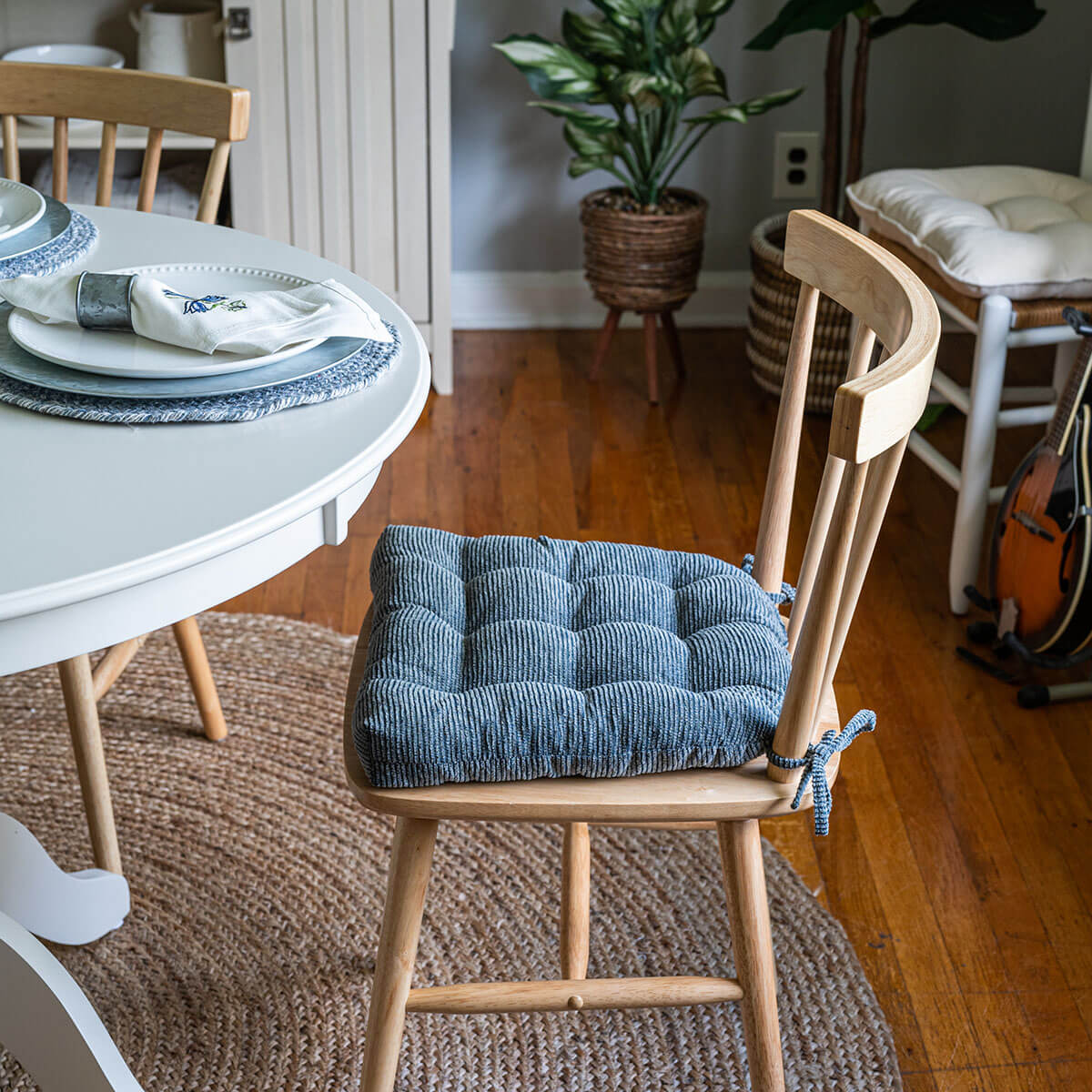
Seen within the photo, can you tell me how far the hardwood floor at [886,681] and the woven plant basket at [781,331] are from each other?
0.30 ft

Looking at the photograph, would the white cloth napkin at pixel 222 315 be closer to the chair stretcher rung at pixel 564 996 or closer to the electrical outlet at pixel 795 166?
the chair stretcher rung at pixel 564 996

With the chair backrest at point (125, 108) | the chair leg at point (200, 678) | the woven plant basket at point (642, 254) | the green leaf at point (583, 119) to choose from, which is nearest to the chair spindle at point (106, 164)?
the chair backrest at point (125, 108)

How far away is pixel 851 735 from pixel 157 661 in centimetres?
117

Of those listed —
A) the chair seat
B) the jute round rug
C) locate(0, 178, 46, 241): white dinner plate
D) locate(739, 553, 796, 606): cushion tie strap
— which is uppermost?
locate(0, 178, 46, 241): white dinner plate

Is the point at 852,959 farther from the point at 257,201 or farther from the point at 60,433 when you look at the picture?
the point at 257,201

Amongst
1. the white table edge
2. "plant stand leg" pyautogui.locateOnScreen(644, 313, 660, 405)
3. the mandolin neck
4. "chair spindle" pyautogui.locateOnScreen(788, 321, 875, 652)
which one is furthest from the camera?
"plant stand leg" pyautogui.locateOnScreen(644, 313, 660, 405)

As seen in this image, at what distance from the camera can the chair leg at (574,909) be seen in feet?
4.20

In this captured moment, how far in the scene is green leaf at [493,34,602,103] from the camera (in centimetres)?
243

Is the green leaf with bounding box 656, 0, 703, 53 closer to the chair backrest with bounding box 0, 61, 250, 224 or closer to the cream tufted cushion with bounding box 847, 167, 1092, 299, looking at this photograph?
the cream tufted cushion with bounding box 847, 167, 1092, 299

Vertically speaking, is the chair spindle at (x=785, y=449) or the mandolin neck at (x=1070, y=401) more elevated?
the chair spindle at (x=785, y=449)

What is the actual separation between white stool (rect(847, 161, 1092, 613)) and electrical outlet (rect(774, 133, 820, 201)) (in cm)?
83

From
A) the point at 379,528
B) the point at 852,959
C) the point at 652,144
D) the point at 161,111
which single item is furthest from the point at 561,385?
the point at 852,959

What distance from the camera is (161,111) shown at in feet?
5.13

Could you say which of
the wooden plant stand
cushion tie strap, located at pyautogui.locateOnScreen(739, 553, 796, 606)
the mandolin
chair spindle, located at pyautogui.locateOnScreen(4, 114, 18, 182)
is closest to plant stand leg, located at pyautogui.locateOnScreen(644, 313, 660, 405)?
the wooden plant stand
